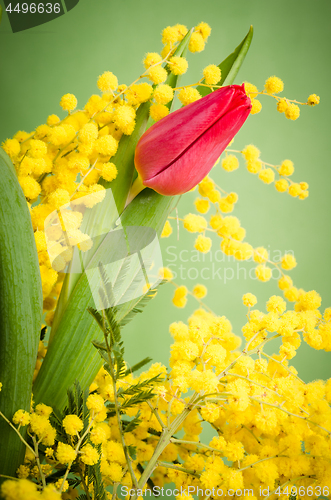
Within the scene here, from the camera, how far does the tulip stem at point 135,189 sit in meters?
0.32

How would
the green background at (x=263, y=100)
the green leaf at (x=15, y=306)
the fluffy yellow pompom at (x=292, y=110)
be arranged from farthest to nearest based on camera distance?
1. the green background at (x=263, y=100)
2. the fluffy yellow pompom at (x=292, y=110)
3. the green leaf at (x=15, y=306)

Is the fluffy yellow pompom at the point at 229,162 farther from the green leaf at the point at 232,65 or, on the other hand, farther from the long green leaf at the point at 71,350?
the long green leaf at the point at 71,350

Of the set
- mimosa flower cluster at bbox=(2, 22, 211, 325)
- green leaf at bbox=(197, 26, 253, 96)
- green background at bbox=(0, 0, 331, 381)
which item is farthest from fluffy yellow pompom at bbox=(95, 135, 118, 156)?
green background at bbox=(0, 0, 331, 381)

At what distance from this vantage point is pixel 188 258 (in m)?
0.61

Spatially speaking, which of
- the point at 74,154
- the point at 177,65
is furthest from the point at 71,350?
the point at 177,65

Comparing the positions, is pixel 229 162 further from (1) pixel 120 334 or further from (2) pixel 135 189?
(1) pixel 120 334

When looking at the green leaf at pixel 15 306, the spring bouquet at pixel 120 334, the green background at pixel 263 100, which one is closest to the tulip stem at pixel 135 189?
the spring bouquet at pixel 120 334

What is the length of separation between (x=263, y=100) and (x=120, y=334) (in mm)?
519

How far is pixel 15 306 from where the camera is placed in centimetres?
24

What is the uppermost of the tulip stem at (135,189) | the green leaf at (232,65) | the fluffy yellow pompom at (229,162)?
the green leaf at (232,65)

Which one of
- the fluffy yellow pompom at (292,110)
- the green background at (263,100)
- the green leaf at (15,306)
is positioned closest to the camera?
the green leaf at (15,306)

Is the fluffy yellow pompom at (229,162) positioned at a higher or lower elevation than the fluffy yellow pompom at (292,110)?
lower

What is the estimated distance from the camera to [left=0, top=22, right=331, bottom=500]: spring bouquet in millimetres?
239

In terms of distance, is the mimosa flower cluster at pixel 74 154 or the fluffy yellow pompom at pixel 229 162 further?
the fluffy yellow pompom at pixel 229 162
